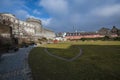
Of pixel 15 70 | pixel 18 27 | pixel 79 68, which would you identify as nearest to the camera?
pixel 79 68

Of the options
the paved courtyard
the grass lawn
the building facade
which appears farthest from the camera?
the building facade

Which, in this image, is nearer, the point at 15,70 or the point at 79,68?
the point at 79,68

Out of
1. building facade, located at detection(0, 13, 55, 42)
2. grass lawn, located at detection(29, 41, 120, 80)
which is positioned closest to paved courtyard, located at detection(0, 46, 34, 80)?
grass lawn, located at detection(29, 41, 120, 80)

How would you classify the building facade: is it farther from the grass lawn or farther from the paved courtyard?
the grass lawn

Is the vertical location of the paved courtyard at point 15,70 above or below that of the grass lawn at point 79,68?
below

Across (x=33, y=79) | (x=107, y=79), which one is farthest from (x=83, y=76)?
(x=33, y=79)

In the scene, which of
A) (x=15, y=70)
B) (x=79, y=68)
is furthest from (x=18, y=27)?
(x=79, y=68)

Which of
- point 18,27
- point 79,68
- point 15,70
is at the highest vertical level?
point 18,27

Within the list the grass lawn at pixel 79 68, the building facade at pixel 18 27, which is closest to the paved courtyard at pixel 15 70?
the grass lawn at pixel 79 68

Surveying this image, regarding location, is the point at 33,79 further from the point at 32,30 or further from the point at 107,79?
the point at 32,30

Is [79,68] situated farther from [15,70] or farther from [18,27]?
[18,27]

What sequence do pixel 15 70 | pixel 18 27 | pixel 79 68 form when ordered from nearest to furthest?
pixel 79 68 → pixel 15 70 → pixel 18 27

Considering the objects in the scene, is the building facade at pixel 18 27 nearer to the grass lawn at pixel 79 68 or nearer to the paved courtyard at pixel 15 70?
the paved courtyard at pixel 15 70

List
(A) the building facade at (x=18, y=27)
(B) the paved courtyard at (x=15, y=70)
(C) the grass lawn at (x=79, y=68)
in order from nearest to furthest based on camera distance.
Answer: (C) the grass lawn at (x=79, y=68), (B) the paved courtyard at (x=15, y=70), (A) the building facade at (x=18, y=27)
